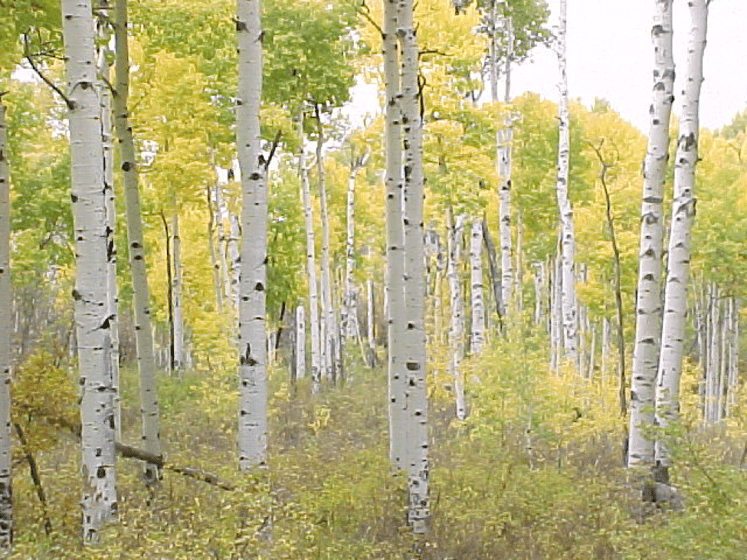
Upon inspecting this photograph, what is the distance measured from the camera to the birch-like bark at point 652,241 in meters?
7.52

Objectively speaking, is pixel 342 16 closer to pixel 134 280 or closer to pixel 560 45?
pixel 560 45

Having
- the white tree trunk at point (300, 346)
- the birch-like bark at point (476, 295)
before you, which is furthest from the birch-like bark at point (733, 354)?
the white tree trunk at point (300, 346)

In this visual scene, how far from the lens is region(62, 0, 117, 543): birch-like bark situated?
5155 millimetres

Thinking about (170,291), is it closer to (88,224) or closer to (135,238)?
(135,238)

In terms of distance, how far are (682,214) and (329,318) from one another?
37.1ft

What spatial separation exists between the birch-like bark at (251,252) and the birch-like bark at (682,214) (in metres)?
3.91

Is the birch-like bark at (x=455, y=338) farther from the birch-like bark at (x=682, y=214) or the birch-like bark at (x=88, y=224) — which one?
the birch-like bark at (x=88, y=224)

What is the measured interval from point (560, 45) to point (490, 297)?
68.7ft

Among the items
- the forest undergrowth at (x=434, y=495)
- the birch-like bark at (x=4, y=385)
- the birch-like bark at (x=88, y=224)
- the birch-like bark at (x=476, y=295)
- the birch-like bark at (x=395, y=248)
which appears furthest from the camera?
the birch-like bark at (x=476, y=295)

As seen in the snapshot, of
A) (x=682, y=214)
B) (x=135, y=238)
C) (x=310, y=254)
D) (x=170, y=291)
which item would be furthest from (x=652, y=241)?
(x=170, y=291)

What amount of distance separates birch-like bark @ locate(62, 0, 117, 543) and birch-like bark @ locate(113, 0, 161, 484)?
2220mm

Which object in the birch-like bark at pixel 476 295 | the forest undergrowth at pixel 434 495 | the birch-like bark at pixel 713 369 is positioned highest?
the birch-like bark at pixel 476 295

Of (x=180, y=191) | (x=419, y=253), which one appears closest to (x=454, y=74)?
(x=180, y=191)

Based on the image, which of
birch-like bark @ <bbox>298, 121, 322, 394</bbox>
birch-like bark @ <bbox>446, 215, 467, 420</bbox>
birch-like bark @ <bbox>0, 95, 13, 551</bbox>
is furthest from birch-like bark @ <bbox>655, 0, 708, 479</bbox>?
birch-like bark @ <bbox>298, 121, 322, 394</bbox>
